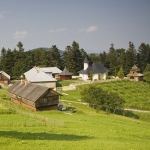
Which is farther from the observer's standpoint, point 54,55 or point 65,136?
point 54,55

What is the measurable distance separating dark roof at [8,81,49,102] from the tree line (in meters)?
37.3

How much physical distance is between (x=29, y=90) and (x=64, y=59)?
195 feet

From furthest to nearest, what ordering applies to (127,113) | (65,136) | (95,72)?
(95,72), (127,113), (65,136)

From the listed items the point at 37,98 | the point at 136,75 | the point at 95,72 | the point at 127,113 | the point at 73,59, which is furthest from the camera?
the point at 73,59

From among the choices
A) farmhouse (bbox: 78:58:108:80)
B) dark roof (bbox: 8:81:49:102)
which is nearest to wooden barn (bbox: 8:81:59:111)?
dark roof (bbox: 8:81:49:102)

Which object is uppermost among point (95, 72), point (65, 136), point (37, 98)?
point (95, 72)

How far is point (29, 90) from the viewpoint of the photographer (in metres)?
44.4

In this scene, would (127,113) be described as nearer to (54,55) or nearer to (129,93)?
(129,93)

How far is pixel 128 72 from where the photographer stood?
95875 mm

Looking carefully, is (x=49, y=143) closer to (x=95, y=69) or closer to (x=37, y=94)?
(x=37, y=94)

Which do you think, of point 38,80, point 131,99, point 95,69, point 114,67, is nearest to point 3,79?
point 38,80

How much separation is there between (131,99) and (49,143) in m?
44.8

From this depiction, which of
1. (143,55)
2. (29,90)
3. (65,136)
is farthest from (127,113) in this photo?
(143,55)

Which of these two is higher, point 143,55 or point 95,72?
point 143,55
